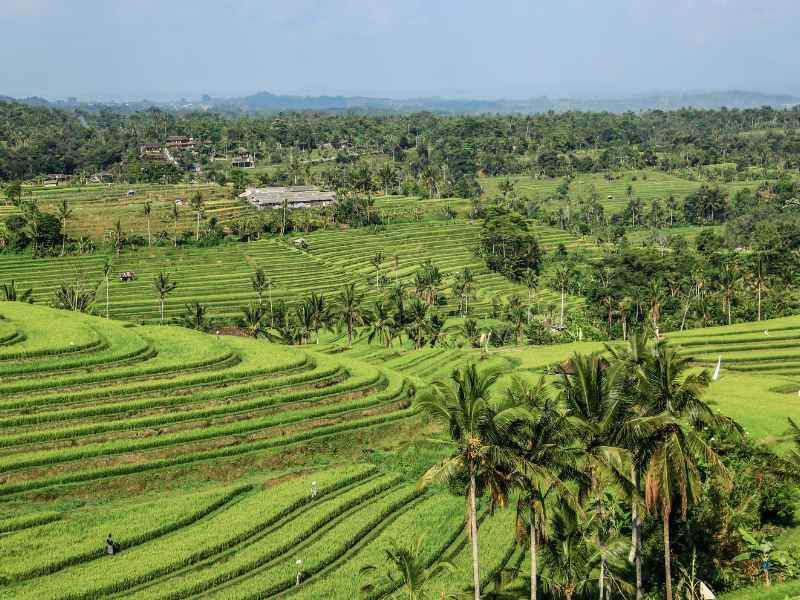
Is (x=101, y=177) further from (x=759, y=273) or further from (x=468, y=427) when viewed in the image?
(x=468, y=427)

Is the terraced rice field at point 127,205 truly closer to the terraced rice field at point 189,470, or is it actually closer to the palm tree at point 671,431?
the terraced rice field at point 189,470

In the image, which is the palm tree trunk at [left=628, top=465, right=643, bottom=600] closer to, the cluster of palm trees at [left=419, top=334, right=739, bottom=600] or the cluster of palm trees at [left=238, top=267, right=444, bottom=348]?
→ the cluster of palm trees at [left=419, top=334, right=739, bottom=600]

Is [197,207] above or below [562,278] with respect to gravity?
above

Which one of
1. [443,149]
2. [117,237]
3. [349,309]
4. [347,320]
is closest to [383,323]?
[347,320]

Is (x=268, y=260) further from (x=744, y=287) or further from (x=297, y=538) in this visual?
(x=297, y=538)

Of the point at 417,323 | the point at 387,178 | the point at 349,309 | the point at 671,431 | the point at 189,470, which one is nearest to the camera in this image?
the point at 671,431

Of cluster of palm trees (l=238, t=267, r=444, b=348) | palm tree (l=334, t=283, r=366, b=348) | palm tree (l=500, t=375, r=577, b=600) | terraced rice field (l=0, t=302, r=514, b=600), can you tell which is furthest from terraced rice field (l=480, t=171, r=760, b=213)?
palm tree (l=500, t=375, r=577, b=600)

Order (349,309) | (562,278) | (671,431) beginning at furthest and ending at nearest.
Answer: (562,278) < (349,309) < (671,431)
